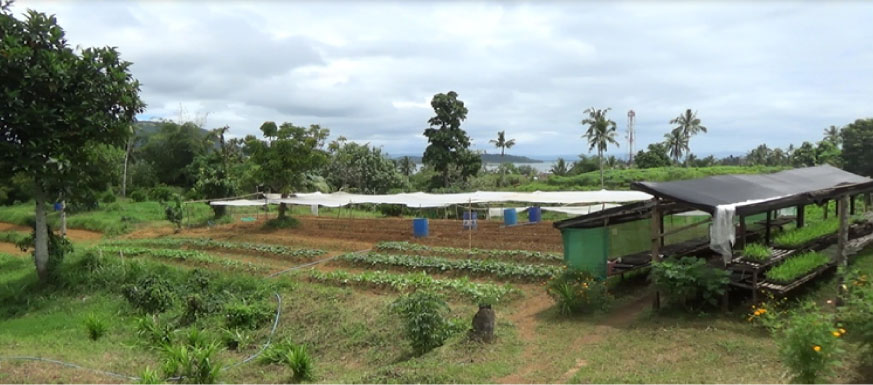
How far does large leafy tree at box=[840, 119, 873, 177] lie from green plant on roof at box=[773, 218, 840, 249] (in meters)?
34.3

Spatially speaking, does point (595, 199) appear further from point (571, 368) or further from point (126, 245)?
→ point (126, 245)

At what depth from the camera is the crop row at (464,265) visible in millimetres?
12531

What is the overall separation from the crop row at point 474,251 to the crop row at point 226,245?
95.1 inches

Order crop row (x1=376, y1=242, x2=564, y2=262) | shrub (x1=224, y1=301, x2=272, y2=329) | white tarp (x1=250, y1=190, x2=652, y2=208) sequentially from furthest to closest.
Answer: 1. white tarp (x1=250, y1=190, x2=652, y2=208)
2. crop row (x1=376, y1=242, x2=564, y2=262)
3. shrub (x1=224, y1=301, x2=272, y2=329)

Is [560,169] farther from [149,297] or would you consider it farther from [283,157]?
[149,297]

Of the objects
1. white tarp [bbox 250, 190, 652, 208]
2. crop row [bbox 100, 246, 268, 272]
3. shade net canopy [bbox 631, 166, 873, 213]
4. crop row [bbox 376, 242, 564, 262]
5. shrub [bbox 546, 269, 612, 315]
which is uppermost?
shade net canopy [bbox 631, 166, 873, 213]

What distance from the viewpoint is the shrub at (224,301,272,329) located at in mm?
10875

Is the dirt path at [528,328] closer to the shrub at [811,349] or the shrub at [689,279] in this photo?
the shrub at [689,279]

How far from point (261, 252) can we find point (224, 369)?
10.5 m

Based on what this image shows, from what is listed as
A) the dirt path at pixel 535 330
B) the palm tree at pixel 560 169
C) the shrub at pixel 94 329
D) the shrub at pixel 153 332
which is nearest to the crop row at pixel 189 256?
the shrub at pixel 153 332

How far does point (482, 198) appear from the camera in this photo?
2156 cm

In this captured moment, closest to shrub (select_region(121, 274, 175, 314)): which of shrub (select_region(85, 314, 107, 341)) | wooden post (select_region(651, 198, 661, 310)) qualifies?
shrub (select_region(85, 314, 107, 341))

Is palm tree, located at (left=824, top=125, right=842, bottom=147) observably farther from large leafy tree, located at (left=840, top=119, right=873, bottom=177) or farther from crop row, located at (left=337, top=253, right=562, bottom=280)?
crop row, located at (left=337, top=253, right=562, bottom=280)

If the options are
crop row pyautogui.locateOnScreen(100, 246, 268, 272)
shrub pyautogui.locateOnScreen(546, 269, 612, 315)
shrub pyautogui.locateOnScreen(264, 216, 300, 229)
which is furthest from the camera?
shrub pyautogui.locateOnScreen(264, 216, 300, 229)
